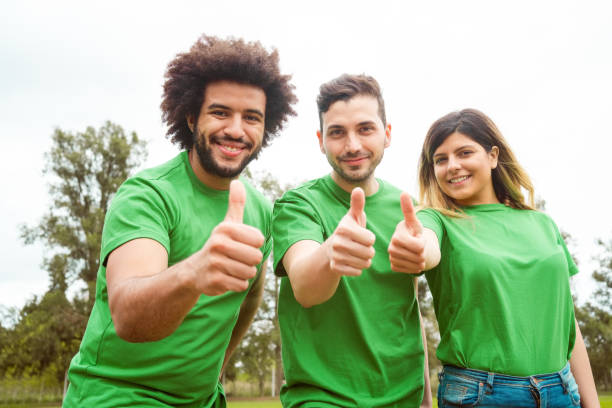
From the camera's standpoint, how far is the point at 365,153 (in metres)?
3.44

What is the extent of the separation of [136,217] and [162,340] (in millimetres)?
864

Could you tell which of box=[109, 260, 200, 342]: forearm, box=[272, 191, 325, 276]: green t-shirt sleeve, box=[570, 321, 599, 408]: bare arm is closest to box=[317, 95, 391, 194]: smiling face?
box=[272, 191, 325, 276]: green t-shirt sleeve

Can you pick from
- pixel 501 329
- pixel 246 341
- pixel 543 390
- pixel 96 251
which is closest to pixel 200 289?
pixel 501 329

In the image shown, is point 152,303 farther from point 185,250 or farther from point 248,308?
point 248,308

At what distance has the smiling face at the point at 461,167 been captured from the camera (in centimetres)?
363

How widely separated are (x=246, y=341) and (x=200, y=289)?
34.8 meters

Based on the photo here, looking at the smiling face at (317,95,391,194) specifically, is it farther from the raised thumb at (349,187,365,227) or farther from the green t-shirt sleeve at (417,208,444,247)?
the raised thumb at (349,187,365,227)

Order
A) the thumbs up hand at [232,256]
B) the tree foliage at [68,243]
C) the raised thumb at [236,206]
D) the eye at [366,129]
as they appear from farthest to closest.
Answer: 1. the tree foliage at [68,243]
2. the eye at [366,129]
3. the raised thumb at [236,206]
4. the thumbs up hand at [232,256]

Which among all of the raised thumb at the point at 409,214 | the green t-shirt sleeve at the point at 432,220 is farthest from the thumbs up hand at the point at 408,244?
the green t-shirt sleeve at the point at 432,220

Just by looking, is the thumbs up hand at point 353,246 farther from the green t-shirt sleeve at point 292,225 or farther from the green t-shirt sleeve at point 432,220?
the green t-shirt sleeve at point 432,220

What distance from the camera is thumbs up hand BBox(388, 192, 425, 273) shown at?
2.37 m

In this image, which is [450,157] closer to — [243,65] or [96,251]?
[243,65]

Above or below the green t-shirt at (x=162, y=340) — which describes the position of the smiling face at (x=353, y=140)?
above

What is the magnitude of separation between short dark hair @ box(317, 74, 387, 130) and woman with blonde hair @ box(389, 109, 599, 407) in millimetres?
548
